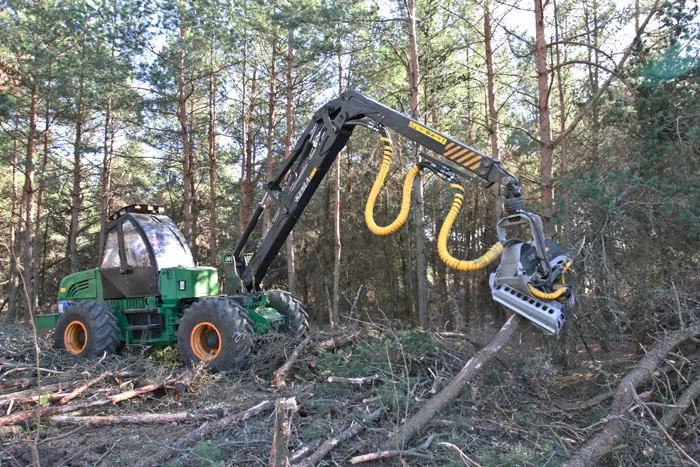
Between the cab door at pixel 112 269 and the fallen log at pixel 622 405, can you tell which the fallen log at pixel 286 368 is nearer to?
the cab door at pixel 112 269

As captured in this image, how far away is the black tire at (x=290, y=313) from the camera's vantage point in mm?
8094

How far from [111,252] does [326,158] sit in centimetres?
402

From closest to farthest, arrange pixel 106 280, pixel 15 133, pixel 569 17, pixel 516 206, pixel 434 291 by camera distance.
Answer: pixel 516 206, pixel 106 280, pixel 569 17, pixel 15 133, pixel 434 291

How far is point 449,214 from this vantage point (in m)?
5.29

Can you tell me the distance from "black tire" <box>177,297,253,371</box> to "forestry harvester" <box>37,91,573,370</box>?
0.04 ft

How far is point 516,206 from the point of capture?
16.1 ft

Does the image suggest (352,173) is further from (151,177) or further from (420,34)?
(151,177)

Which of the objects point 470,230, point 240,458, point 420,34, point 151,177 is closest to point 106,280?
point 240,458

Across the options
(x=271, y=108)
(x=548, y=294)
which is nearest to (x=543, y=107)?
(x=548, y=294)

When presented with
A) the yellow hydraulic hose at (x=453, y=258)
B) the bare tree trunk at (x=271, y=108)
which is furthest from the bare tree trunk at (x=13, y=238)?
the yellow hydraulic hose at (x=453, y=258)

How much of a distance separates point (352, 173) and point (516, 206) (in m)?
14.4

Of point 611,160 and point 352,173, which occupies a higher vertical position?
point 352,173

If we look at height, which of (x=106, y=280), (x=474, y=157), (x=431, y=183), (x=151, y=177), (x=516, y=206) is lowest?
(x=106, y=280)

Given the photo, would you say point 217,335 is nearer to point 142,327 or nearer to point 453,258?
point 142,327
